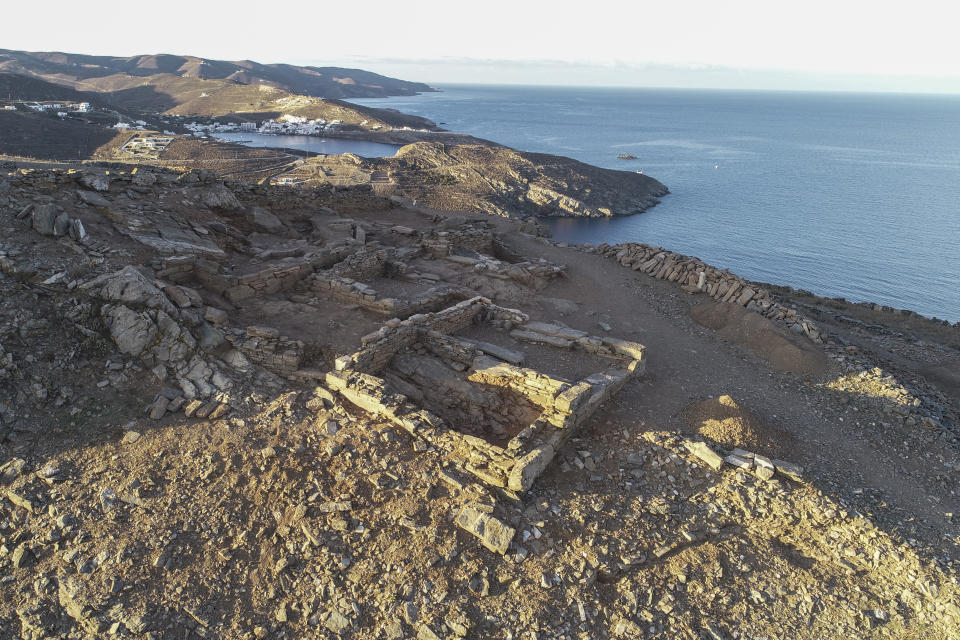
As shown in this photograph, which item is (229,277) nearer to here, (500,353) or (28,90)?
(500,353)

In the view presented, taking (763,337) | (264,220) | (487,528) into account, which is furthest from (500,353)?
(264,220)

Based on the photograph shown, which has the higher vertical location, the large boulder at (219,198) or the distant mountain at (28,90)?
the distant mountain at (28,90)

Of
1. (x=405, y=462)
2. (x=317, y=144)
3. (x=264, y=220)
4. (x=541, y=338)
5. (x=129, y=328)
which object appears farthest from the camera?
(x=317, y=144)

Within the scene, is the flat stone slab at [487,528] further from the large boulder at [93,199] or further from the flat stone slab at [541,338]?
the large boulder at [93,199]

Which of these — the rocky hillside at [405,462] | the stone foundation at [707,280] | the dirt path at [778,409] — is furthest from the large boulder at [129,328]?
the stone foundation at [707,280]

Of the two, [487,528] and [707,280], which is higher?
[707,280]

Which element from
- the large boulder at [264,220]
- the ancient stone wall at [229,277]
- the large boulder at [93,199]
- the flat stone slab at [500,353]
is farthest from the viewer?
the large boulder at [264,220]

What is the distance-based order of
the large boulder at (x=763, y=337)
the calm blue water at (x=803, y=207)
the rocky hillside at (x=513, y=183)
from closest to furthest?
1. the large boulder at (x=763, y=337)
2. the calm blue water at (x=803, y=207)
3. the rocky hillside at (x=513, y=183)

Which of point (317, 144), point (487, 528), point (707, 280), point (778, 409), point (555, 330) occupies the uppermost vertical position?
point (317, 144)

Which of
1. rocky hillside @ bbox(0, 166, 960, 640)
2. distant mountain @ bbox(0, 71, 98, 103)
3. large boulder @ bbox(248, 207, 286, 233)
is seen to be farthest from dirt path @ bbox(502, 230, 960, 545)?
distant mountain @ bbox(0, 71, 98, 103)
